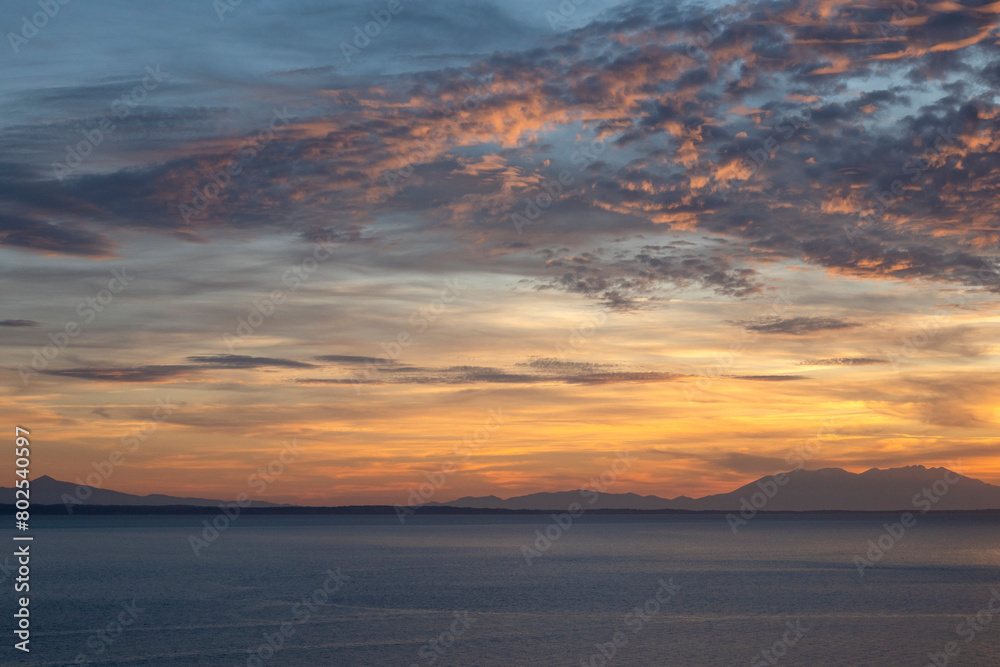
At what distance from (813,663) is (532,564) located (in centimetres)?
4659

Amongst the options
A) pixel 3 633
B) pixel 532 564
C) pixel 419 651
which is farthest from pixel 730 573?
pixel 3 633

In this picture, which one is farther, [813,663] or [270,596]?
[270,596]

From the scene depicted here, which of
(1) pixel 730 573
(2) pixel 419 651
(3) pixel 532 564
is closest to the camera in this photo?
(2) pixel 419 651

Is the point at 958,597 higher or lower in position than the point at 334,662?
lower

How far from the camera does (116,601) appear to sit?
45.3 metres

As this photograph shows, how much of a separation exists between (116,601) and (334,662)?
21.7 metres

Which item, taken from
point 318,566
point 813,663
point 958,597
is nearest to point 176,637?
point 813,663

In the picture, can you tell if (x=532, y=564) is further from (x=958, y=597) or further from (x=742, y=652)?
(x=742, y=652)

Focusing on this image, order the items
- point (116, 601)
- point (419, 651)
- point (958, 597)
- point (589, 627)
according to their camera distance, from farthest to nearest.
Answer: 1. point (958, 597)
2. point (116, 601)
3. point (589, 627)
4. point (419, 651)

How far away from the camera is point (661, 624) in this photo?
39.3 metres

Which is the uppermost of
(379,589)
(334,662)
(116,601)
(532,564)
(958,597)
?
(334,662)

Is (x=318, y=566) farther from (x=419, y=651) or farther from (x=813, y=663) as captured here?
(x=813, y=663)

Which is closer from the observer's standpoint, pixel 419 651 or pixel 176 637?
pixel 419 651

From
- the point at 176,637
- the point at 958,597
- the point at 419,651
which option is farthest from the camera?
the point at 958,597
